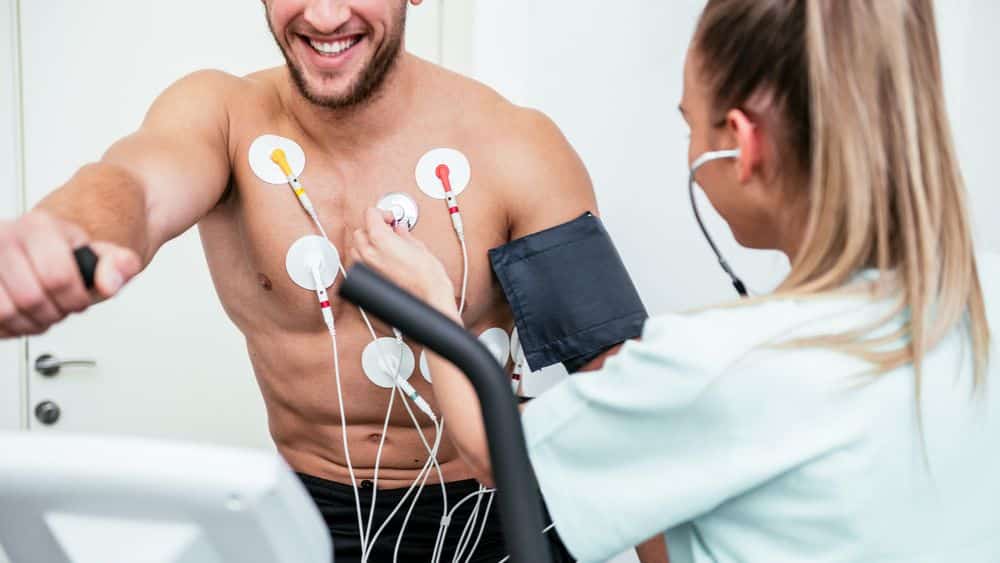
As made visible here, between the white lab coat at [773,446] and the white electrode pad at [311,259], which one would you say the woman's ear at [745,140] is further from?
the white electrode pad at [311,259]

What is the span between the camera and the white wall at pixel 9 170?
216cm

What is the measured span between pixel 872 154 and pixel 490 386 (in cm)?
39

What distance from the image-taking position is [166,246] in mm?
2287

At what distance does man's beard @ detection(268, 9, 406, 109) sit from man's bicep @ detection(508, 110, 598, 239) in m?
0.23

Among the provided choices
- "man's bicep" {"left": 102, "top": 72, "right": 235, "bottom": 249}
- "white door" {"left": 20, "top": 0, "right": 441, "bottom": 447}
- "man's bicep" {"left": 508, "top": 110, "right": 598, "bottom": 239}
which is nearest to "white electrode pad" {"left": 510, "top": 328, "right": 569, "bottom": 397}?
"man's bicep" {"left": 508, "top": 110, "right": 598, "bottom": 239}

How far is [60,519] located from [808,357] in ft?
1.87

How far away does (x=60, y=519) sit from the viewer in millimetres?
625

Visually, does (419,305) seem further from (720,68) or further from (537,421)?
(720,68)

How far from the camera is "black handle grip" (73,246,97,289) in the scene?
741 mm

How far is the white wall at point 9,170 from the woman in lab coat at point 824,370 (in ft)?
5.62

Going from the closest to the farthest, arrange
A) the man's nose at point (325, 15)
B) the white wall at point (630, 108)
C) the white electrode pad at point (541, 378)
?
the man's nose at point (325, 15) → the white wall at point (630, 108) → the white electrode pad at point (541, 378)

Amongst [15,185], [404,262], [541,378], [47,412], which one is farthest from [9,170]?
[404,262]

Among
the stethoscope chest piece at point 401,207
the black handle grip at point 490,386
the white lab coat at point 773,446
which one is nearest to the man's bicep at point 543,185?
the stethoscope chest piece at point 401,207

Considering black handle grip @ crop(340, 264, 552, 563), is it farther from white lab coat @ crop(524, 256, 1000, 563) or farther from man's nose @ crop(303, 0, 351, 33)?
man's nose @ crop(303, 0, 351, 33)
